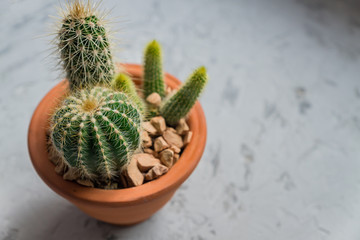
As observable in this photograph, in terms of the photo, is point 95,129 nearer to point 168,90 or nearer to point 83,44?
point 83,44

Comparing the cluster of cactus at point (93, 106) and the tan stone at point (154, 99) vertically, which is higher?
the cluster of cactus at point (93, 106)

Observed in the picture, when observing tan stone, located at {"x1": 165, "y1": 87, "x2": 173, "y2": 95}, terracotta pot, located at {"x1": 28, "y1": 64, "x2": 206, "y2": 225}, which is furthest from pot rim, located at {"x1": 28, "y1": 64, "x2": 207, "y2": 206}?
tan stone, located at {"x1": 165, "y1": 87, "x2": 173, "y2": 95}

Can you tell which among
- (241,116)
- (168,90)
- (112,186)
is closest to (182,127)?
(168,90)

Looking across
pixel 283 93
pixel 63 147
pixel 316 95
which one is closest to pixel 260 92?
pixel 283 93

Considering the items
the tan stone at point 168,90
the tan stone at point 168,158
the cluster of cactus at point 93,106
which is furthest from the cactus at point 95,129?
the tan stone at point 168,90

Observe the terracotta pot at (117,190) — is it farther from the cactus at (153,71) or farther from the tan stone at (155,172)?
the cactus at (153,71)

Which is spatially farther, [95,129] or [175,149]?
[175,149]

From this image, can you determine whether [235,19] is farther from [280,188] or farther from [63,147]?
[63,147]
